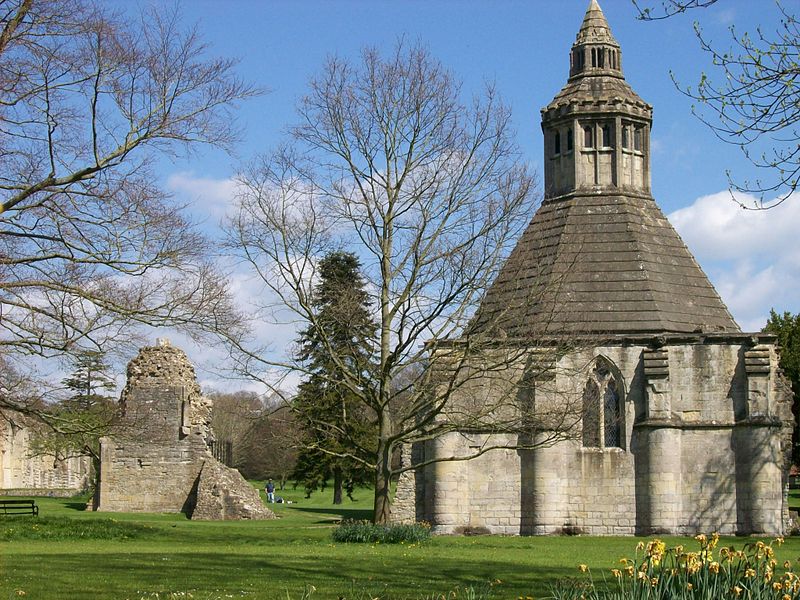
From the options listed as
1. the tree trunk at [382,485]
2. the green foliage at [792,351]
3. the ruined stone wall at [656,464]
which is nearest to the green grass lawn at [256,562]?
the tree trunk at [382,485]

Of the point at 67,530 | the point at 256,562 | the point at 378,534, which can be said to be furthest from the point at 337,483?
the point at 256,562

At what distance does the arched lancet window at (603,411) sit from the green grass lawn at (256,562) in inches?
126

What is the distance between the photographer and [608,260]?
33.6 m

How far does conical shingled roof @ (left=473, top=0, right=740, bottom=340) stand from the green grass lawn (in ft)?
20.0

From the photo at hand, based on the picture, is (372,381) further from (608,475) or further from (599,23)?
(599,23)

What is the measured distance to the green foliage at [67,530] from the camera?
24438 mm

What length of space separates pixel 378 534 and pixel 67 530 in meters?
7.19

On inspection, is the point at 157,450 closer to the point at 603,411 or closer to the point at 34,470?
the point at 603,411

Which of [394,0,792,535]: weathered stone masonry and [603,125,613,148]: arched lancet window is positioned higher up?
[603,125,613,148]: arched lancet window

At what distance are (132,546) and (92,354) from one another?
20.0 ft

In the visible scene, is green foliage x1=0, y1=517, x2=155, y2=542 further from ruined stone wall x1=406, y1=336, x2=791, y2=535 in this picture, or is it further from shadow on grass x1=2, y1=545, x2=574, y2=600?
ruined stone wall x1=406, y1=336, x2=791, y2=535

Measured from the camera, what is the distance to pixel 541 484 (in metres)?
31.2

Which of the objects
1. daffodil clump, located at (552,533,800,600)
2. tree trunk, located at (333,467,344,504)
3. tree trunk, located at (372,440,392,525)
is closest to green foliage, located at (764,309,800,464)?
tree trunk, located at (333,467,344,504)

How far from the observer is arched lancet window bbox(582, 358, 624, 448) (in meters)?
31.6
